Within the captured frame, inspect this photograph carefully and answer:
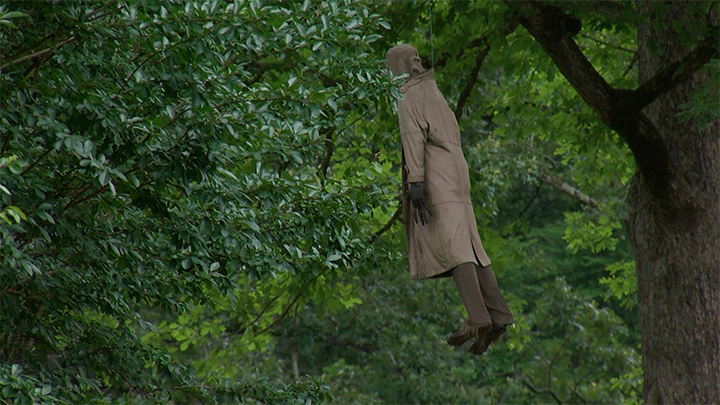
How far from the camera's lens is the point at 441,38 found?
819 cm

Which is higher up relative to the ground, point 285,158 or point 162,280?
point 285,158

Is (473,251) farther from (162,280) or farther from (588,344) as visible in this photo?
(588,344)

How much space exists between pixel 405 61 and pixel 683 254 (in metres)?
3.52

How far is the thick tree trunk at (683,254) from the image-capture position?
6414 mm

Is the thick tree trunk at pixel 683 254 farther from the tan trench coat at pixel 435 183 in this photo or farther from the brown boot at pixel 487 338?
the brown boot at pixel 487 338

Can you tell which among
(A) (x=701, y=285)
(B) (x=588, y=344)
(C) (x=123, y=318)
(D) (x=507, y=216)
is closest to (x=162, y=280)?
(C) (x=123, y=318)

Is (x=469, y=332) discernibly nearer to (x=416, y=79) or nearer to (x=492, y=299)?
(x=492, y=299)

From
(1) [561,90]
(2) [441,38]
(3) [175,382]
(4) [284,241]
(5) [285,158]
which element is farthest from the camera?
(1) [561,90]

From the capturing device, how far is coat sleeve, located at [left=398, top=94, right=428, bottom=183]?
12.3 feet

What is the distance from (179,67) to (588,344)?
12.0m

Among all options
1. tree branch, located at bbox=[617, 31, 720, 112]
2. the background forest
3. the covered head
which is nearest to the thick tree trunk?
tree branch, located at bbox=[617, 31, 720, 112]

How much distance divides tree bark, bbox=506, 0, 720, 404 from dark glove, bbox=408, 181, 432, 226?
2.75m

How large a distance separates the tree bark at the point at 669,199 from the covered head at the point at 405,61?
7.20 ft

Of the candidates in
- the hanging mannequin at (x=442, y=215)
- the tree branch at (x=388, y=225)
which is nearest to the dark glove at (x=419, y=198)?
the hanging mannequin at (x=442, y=215)
